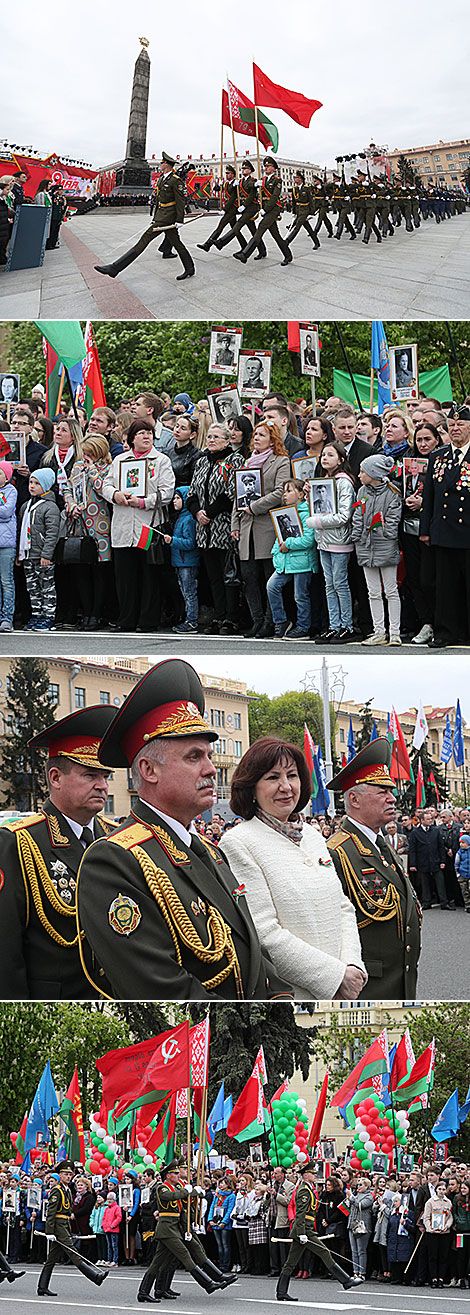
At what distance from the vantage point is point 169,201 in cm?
1110

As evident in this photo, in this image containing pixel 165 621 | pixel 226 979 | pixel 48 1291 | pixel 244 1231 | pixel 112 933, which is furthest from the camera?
pixel 244 1231

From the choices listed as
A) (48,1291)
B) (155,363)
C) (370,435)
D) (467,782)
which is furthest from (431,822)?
(155,363)

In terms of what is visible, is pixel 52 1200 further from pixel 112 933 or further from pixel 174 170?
pixel 174 170

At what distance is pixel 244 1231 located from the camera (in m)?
13.1

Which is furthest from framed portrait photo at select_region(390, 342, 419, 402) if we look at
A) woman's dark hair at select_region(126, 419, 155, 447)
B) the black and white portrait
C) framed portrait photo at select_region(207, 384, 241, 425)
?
woman's dark hair at select_region(126, 419, 155, 447)

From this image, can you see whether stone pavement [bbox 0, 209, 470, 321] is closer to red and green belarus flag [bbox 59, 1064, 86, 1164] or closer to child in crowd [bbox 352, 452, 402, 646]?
child in crowd [bbox 352, 452, 402, 646]

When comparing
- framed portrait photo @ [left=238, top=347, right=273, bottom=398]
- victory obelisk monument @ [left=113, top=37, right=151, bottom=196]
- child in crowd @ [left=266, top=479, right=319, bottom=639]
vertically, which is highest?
victory obelisk monument @ [left=113, top=37, right=151, bottom=196]

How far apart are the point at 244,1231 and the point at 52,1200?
13.8 ft

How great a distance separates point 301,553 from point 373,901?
3864mm

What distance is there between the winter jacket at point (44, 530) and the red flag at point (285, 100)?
6.18 meters

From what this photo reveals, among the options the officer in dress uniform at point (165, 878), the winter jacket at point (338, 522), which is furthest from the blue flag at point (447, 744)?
the officer in dress uniform at point (165, 878)

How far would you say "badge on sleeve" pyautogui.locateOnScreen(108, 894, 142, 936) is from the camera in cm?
321

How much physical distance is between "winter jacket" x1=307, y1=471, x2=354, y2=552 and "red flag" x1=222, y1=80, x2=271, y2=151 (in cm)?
662

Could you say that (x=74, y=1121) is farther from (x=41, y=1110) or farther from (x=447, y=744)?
(x=447, y=744)
